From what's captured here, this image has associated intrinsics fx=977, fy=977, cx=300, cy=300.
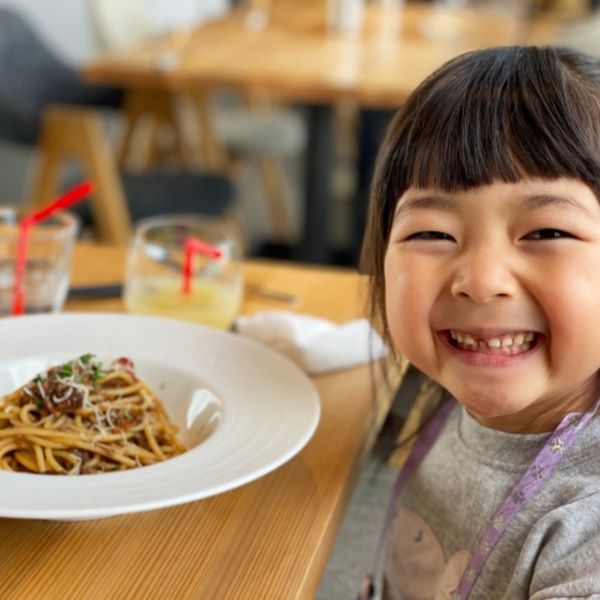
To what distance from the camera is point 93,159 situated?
2.79m

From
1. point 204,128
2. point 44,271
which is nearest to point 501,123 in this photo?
point 44,271

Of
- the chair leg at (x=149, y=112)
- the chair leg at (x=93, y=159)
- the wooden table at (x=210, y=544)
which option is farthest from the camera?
the chair leg at (x=149, y=112)

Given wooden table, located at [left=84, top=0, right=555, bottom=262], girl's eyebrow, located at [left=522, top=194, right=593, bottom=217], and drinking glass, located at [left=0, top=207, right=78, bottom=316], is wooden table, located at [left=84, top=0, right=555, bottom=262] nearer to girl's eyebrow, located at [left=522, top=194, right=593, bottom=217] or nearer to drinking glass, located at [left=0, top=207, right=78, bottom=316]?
drinking glass, located at [left=0, top=207, right=78, bottom=316]

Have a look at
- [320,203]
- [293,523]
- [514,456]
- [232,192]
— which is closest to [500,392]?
[514,456]

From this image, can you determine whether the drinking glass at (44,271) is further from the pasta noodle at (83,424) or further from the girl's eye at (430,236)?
the girl's eye at (430,236)

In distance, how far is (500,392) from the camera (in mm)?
805

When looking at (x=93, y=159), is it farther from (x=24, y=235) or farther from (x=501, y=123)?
(x=501, y=123)

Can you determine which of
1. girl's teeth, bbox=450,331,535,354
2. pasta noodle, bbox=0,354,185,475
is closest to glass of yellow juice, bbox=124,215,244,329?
pasta noodle, bbox=0,354,185,475

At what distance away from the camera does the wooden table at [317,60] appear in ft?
9.54

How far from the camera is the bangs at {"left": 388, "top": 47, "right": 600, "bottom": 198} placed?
780 mm

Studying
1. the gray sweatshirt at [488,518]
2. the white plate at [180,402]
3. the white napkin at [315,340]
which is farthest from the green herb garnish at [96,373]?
the gray sweatshirt at [488,518]

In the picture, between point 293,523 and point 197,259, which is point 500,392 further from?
point 197,259

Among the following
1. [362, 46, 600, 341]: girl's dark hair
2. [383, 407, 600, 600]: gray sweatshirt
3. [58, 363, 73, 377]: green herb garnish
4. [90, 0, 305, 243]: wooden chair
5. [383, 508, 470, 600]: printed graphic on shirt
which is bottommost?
[90, 0, 305, 243]: wooden chair

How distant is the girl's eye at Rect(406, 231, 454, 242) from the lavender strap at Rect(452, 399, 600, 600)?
19 centimetres
